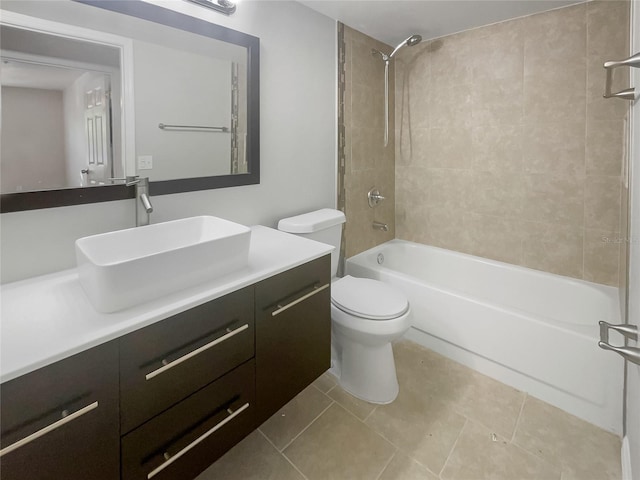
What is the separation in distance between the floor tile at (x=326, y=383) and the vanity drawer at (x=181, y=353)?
0.85m

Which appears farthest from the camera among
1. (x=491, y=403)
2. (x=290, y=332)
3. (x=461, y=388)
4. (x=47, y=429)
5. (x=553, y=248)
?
(x=553, y=248)

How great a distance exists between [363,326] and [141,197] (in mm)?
1171

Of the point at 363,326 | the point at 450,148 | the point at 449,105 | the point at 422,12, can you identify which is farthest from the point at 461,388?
the point at 422,12

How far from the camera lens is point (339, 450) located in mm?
1549

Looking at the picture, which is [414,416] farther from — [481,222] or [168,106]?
[168,106]

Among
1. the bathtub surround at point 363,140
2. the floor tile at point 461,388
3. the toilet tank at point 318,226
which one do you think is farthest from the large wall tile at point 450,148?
the floor tile at point 461,388

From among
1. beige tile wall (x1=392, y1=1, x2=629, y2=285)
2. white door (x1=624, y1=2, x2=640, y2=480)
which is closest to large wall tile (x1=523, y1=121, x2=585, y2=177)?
beige tile wall (x1=392, y1=1, x2=629, y2=285)

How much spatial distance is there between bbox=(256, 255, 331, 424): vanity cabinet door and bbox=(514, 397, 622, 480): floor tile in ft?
3.37

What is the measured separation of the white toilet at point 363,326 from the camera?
1.72 meters

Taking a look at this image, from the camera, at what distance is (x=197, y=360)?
109cm

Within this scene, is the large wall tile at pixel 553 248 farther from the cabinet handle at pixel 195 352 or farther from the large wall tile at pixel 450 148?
the cabinet handle at pixel 195 352

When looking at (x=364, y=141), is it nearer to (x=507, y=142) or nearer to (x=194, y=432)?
(x=507, y=142)

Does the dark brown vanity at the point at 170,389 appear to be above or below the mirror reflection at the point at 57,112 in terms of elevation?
below

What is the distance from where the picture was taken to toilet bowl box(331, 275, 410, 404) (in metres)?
1.72
